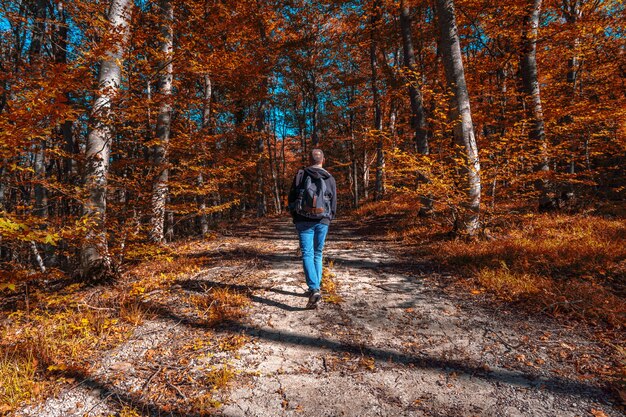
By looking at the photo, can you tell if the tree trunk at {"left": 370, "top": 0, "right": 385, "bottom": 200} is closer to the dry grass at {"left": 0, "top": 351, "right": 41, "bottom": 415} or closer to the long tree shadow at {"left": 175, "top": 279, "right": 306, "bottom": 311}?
the long tree shadow at {"left": 175, "top": 279, "right": 306, "bottom": 311}

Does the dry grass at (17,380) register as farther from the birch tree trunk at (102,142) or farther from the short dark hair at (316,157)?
the short dark hair at (316,157)

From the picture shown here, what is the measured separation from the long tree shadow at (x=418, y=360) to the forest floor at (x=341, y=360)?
0.01 meters

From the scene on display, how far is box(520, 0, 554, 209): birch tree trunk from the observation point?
305 inches

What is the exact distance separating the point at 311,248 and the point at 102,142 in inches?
164

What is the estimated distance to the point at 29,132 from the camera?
11.5ft

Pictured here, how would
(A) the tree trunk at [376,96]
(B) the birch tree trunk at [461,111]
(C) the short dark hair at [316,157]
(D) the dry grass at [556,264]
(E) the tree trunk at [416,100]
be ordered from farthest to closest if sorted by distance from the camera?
(A) the tree trunk at [376,96] < (E) the tree trunk at [416,100] < (B) the birch tree trunk at [461,111] < (C) the short dark hair at [316,157] < (D) the dry grass at [556,264]

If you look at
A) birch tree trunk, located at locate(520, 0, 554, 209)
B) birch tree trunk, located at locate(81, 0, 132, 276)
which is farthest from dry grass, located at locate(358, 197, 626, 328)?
birch tree trunk, located at locate(81, 0, 132, 276)

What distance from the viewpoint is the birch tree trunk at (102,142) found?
466 cm

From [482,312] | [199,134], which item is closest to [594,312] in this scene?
[482,312]

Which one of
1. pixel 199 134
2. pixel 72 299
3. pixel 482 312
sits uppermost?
pixel 199 134

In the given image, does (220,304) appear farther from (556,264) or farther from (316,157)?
(556,264)

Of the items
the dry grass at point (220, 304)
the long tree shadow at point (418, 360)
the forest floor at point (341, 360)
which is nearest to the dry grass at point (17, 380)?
the forest floor at point (341, 360)

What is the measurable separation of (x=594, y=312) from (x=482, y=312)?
1.16m

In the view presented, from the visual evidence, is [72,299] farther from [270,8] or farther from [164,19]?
[270,8]
